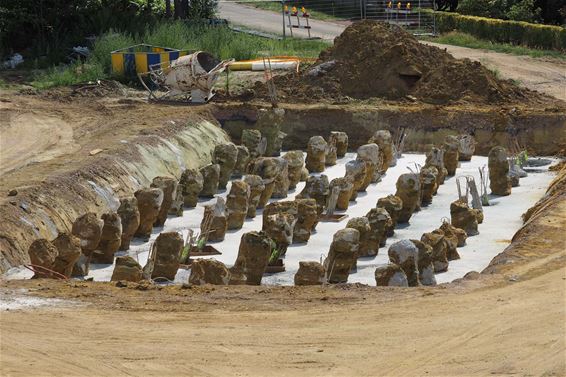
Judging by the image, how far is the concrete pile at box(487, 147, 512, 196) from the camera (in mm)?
28797

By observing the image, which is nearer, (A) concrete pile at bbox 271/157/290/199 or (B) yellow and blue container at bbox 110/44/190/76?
(A) concrete pile at bbox 271/157/290/199

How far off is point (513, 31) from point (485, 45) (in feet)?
4.10

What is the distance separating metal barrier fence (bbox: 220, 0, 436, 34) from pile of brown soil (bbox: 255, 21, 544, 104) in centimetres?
919

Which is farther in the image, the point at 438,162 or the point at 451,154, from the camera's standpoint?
the point at 451,154

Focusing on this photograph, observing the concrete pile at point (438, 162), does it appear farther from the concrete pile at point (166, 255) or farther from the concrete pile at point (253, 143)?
the concrete pile at point (166, 255)

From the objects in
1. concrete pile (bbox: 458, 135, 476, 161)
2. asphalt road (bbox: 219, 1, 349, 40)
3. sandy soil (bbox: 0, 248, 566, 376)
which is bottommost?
concrete pile (bbox: 458, 135, 476, 161)

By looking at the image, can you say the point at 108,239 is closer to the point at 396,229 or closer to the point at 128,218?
the point at 128,218

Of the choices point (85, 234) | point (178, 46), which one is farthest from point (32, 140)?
point (178, 46)

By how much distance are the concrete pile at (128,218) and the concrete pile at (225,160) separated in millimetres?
5877

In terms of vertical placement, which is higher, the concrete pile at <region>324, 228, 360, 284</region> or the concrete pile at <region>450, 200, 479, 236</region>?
the concrete pile at <region>324, 228, 360, 284</region>

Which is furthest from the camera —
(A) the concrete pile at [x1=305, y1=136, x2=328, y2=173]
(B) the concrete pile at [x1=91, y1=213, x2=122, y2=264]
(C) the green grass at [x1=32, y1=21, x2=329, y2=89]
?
(C) the green grass at [x1=32, y1=21, x2=329, y2=89]

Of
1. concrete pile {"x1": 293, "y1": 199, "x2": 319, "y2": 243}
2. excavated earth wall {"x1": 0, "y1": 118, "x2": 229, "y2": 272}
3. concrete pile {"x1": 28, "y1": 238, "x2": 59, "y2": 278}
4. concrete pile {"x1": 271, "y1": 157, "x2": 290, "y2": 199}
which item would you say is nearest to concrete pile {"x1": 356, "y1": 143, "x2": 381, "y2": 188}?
concrete pile {"x1": 271, "y1": 157, "x2": 290, "y2": 199}

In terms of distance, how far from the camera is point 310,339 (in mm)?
16109

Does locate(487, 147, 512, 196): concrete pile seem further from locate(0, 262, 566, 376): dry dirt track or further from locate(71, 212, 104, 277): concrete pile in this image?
locate(0, 262, 566, 376): dry dirt track
